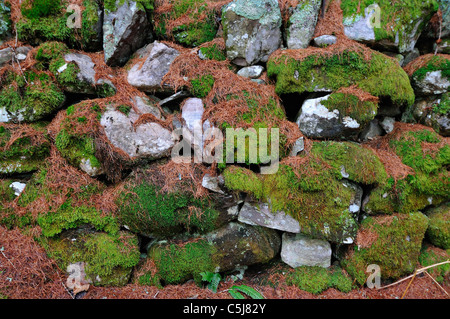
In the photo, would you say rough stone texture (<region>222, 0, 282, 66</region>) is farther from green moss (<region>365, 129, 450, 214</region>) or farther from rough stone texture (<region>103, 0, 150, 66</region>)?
green moss (<region>365, 129, 450, 214</region>)

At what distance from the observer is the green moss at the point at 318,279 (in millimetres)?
4105

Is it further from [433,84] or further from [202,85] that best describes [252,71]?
[433,84]

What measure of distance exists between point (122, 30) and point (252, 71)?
2361mm

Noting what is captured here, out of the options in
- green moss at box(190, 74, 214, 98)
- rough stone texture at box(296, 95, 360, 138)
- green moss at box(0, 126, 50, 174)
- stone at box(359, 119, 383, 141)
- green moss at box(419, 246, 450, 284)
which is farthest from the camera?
stone at box(359, 119, 383, 141)

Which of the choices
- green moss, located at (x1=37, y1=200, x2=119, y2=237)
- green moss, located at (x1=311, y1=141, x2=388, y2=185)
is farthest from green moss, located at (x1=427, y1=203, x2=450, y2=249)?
green moss, located at (x1=37, y1=200, x2=119, y2=237)

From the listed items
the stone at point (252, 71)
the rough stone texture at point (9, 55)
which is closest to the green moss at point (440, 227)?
the stone at point (252, 71)

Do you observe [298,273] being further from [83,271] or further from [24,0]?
[24,0]

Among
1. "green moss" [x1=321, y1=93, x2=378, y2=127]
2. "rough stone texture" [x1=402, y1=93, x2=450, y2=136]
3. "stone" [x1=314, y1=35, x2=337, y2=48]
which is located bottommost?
"rough stone texture" [x1=402, y1=93, x2=450, y2=136]

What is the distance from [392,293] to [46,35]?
7082mm

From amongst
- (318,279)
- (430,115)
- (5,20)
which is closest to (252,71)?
(430,115)

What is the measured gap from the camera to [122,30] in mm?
4773

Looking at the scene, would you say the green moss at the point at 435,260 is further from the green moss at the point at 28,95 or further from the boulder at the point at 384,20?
the green moss at the point at 28,95

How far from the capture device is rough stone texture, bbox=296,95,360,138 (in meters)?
4.39

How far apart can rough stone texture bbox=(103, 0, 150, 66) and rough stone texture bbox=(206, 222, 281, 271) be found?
3.55 metres
